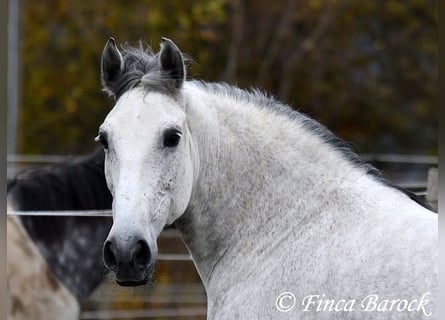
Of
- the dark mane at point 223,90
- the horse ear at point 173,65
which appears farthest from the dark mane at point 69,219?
the horse ear at point 173,65

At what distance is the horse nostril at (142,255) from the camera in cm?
296

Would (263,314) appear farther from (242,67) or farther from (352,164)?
(242,67)

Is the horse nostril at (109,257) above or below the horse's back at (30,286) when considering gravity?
above

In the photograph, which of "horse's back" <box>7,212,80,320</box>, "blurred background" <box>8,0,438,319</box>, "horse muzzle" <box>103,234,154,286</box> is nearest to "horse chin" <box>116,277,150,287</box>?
"horse muzzle" <box>103,234,154,286</box>

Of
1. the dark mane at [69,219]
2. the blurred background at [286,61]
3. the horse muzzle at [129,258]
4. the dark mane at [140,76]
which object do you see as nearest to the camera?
the horse muzzle at [129,258]

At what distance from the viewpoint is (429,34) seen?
1420 centimetres

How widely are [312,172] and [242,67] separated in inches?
417

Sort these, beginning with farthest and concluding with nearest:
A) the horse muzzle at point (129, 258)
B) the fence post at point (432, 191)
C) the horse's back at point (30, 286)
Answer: the horse's back at point (30, 286) < the fence post at point (432, 191) < the horse muzzle at point (129, 258)

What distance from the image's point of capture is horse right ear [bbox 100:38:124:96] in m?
3.31

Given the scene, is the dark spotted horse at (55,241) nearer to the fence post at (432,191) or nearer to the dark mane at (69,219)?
the dark mane at (69,219)

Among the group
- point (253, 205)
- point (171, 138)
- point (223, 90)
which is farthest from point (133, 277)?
point (223, 90)

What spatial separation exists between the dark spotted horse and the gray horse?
6.80 ft

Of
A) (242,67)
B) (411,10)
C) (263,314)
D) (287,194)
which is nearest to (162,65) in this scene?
(287,194)

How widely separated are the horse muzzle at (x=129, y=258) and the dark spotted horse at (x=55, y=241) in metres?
2.43
